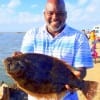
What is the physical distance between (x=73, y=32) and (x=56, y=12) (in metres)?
0.08

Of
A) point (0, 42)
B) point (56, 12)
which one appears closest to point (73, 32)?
point (56, 12)

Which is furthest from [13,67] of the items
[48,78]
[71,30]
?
[71,30]

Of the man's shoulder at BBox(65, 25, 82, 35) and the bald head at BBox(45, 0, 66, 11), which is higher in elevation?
the bald head at BBox(45, 0, 66, 11)

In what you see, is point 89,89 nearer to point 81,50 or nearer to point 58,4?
point 81,50

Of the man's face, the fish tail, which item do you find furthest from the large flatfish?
the man's face

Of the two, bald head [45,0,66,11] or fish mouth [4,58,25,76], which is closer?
fish mouth [4,58,25,76]

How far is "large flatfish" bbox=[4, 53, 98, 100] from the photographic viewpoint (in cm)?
139

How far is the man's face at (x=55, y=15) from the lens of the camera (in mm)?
1467

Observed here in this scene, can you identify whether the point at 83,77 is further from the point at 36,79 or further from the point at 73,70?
the point at 36,79

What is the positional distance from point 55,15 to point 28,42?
0.39 ft

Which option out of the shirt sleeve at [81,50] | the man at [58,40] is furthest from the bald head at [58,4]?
the shirt sleeve at [81,50]

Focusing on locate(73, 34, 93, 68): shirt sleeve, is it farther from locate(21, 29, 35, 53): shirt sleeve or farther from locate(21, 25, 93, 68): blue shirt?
locate(21, 29, 35, 53): shirt sleeve

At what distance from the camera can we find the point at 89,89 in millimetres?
1428

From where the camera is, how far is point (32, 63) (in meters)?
1.39
